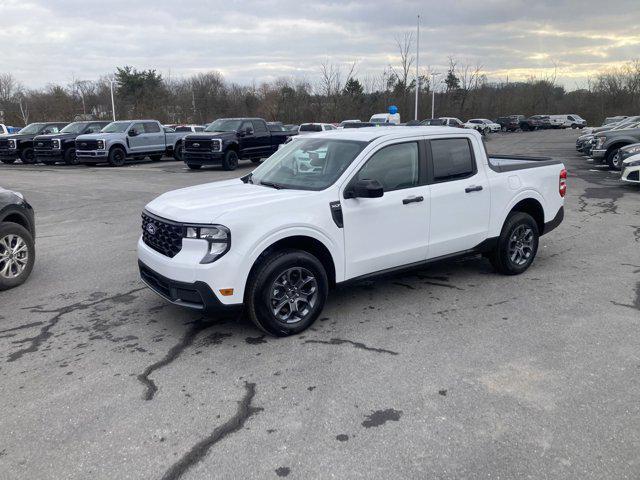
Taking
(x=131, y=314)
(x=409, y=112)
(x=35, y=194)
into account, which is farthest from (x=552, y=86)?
(x=131, y=314)

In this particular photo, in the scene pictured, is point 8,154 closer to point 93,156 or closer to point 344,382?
point 93,156

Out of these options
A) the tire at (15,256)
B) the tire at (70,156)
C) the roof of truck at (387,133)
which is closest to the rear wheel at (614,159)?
the roof of truck at (387,133)

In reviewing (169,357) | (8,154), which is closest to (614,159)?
(169,357)

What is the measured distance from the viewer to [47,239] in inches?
348

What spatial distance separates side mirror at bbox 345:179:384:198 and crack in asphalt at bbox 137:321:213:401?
1831mm

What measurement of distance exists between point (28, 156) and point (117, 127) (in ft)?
17.8

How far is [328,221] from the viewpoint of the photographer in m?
4.75

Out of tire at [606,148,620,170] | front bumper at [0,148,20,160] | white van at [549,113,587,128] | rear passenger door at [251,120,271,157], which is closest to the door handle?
tire at [606,148,620,170]

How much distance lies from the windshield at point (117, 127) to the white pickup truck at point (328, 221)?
19586mm

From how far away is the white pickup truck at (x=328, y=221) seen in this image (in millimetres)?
4363

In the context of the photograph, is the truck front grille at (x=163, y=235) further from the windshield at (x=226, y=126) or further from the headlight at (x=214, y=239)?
the windshield at (x=226, y=126)

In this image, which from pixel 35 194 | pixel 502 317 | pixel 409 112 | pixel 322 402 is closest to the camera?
pixel 322 402

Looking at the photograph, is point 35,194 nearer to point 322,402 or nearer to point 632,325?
point 322,402

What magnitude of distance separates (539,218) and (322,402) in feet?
14.4
